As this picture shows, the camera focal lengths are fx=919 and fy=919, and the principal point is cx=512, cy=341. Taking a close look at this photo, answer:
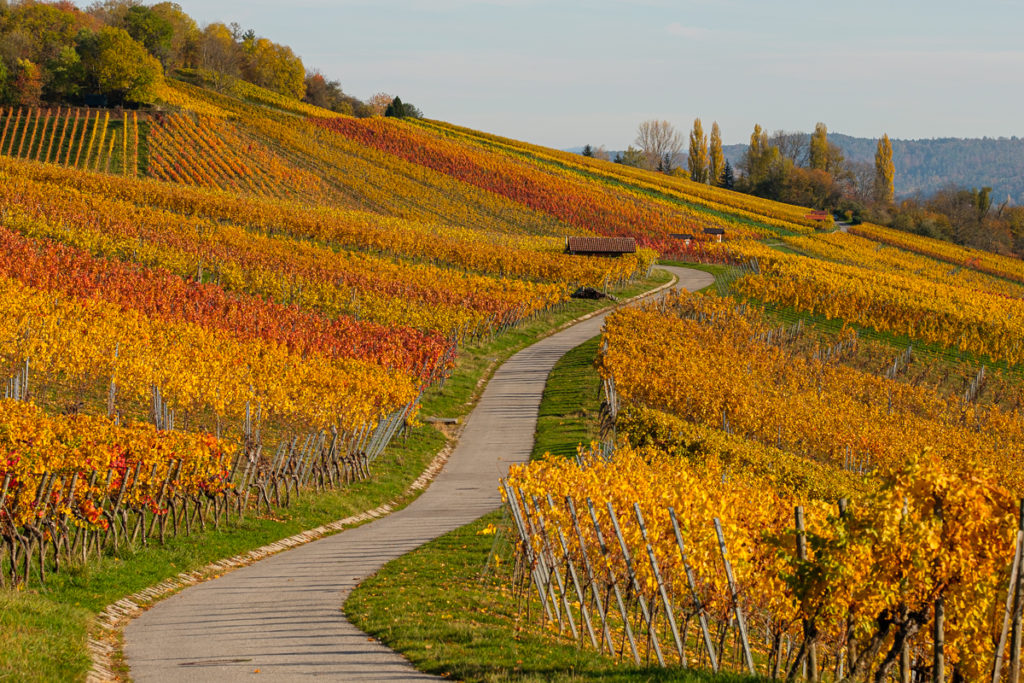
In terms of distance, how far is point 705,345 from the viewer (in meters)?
52.8

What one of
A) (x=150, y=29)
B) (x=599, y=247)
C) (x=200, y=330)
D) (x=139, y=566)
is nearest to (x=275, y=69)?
(x=150, y=29)

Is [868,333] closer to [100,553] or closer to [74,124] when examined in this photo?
[100,553]

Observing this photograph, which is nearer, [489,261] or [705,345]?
[705,345]

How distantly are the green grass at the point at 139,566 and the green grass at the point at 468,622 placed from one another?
4468 millimetres

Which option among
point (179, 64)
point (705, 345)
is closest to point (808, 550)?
point (705, 345)

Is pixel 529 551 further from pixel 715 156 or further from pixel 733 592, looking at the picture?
pixel 715 156

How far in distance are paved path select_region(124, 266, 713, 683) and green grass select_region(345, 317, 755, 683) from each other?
44 centimetres

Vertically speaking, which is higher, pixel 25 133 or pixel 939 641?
pixel 25 133

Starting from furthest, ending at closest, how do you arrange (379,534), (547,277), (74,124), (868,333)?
(74,124), (547,277), (868,333), (379,534)

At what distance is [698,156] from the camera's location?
18700cm

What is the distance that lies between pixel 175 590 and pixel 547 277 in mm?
53341

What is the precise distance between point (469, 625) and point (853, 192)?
177 m

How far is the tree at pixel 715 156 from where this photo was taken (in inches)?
7244

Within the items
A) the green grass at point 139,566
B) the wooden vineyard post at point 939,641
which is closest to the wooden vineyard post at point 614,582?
the wooden vineyard post at point 939,641
